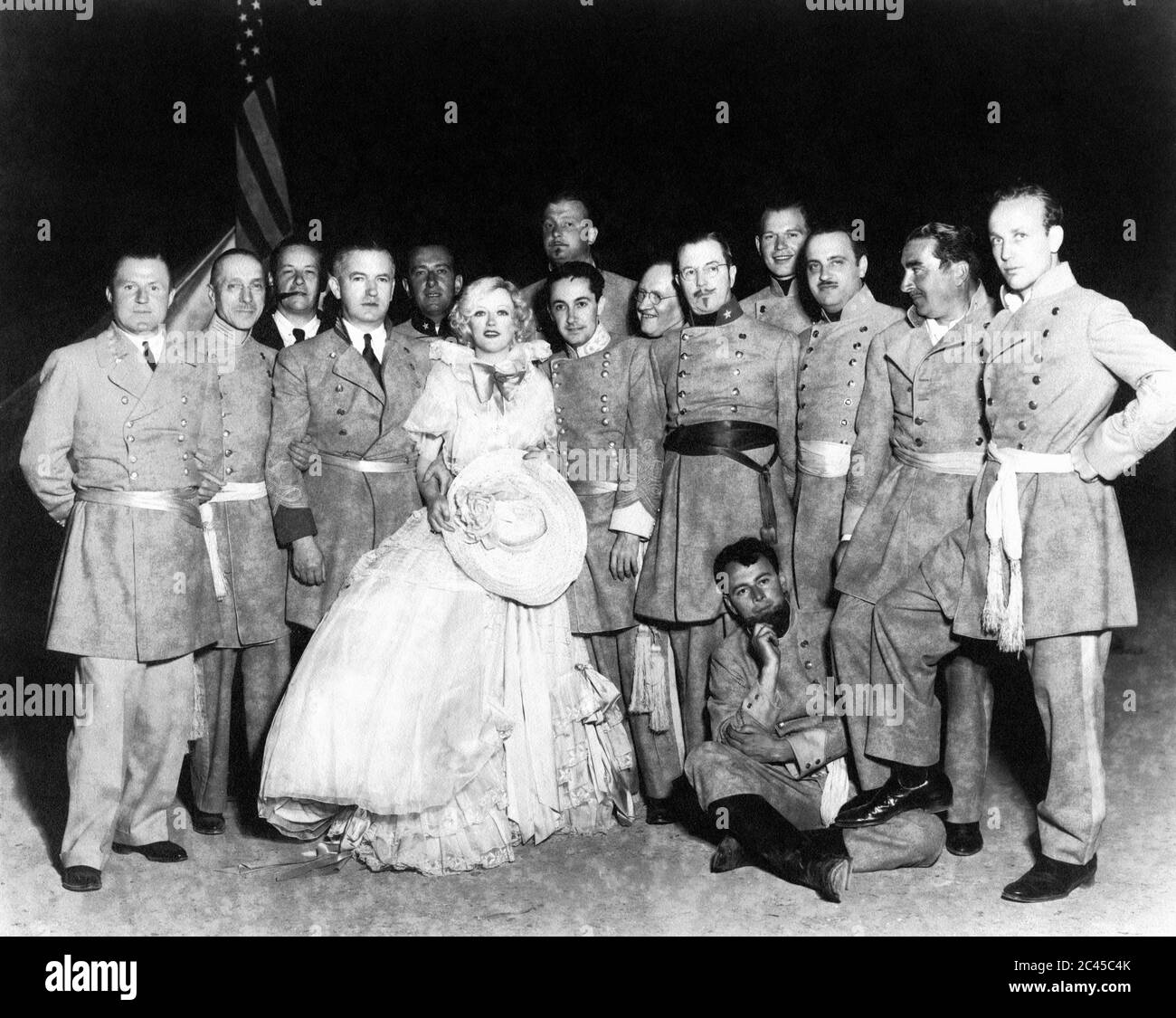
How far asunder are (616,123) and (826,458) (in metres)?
2.50

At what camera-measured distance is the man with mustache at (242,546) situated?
5496 millimetres

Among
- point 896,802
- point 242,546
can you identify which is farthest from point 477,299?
point 896,802

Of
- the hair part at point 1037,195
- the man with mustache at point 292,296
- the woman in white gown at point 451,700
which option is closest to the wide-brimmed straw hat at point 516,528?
the woman in white gown at point 451,700

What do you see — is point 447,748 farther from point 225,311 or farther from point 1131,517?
point 1131,517

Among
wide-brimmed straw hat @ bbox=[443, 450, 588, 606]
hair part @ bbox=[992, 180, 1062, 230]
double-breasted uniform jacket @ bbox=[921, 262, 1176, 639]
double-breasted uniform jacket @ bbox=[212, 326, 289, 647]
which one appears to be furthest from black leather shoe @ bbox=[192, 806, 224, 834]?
hair part @ bbox=[992, 180, 1062, 230]

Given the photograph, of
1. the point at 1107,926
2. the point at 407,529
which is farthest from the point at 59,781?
the point at 1107,926

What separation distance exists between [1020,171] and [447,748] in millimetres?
4122

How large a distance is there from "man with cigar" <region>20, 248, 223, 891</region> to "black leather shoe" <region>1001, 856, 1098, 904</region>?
297 cm

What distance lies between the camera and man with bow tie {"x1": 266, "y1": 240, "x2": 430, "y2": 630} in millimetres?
5453

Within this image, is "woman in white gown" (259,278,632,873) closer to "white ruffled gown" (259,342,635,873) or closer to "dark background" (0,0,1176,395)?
"white ruffled gown" (259,342,635,873)

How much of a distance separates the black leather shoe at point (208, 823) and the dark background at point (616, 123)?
2376 mm

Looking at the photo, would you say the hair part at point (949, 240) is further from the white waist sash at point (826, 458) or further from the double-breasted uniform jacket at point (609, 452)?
the double-breasted uniform jacket at point (609, 452)

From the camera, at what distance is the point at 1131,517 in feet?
32.8

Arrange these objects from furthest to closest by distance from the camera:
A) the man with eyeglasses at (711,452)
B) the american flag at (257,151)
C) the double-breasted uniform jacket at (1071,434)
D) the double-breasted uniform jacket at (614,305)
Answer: the american flag at (257,151) < the double-breasted uniform jacket at (614,305) < the man with eyeglasses at (711,452) < the double-breasted uniform jacket at (1071,434)
